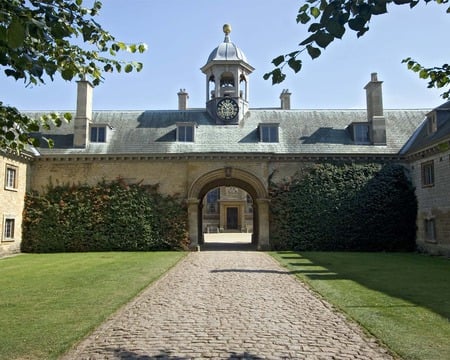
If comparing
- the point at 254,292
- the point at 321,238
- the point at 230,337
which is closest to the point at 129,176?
the point at 321,238

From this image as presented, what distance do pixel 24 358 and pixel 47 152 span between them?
68.5 ft

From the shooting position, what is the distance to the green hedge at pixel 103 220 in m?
23.9

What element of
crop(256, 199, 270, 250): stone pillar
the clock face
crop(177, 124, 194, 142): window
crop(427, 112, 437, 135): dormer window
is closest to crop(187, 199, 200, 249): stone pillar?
crop(256, 199, 270, 250): stone pillar

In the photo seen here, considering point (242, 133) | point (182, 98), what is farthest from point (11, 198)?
point (182, 98)

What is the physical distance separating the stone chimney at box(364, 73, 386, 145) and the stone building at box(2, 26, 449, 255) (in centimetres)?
6

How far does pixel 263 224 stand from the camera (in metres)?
24.0

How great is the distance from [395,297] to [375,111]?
60.6ft

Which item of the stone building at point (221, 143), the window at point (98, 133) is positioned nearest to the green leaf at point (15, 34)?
the stone building at point (221, 143)

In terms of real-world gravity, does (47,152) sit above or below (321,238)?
above

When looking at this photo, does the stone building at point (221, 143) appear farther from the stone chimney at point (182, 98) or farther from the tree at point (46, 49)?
the tree at point (46, 49)

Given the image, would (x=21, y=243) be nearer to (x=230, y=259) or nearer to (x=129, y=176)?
(x=129, y=176)

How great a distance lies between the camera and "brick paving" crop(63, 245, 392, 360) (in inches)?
234

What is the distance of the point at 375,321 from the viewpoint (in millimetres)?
7445

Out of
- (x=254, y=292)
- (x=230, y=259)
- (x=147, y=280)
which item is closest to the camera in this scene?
(x=254, y=292)
